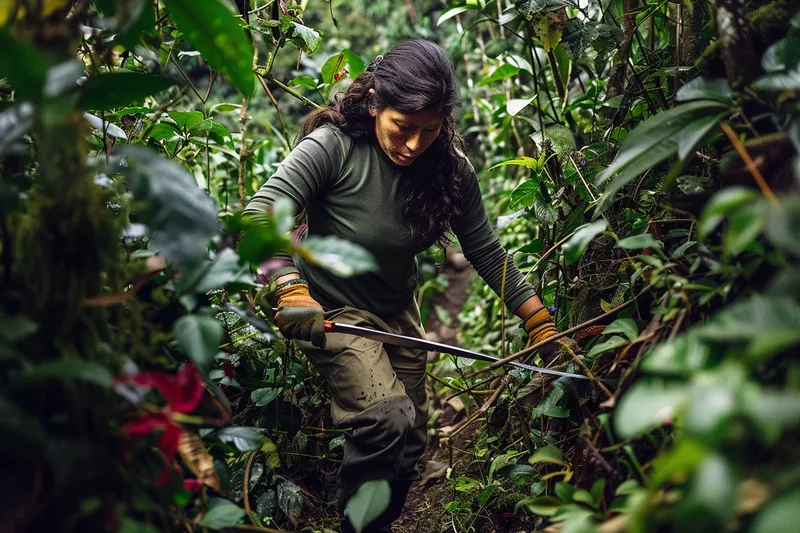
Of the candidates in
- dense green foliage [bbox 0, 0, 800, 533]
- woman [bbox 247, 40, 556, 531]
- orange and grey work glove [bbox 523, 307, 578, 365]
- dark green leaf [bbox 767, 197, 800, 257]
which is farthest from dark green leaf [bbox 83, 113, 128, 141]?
dark green leaf [bbox 767, 197, 800, 257]

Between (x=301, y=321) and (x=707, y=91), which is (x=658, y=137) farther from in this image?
(x=301, y=321)

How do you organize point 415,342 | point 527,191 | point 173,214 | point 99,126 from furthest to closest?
point 527,191 < point 415,342 < point 99,126 < point 173,214

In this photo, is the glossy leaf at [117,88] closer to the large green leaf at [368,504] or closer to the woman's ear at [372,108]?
the large green leaf at [368,504]

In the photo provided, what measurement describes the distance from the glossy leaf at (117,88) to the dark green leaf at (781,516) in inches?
43.2

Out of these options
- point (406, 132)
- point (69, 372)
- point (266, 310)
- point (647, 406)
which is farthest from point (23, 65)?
point (406, 132)

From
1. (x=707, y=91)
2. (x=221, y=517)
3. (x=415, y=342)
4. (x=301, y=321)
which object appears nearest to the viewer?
(x=221, y=517)

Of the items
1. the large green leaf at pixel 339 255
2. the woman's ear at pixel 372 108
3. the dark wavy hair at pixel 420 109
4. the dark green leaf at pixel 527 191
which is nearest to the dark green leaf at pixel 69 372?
the large green leaf at pixel 339 255

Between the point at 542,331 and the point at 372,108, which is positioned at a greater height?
the point at 372,108

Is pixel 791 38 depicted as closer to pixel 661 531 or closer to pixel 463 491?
pixel 661 531

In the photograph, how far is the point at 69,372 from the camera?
3.02 ft

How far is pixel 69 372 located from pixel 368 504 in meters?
0.55

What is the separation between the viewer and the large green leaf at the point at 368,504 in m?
1.19

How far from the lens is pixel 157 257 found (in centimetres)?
127

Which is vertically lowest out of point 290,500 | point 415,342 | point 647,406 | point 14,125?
point 290,500
